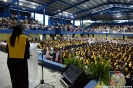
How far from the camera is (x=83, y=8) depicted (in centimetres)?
3403

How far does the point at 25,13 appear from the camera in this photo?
27578 mm

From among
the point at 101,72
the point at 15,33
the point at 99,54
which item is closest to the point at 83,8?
the point at 99,54

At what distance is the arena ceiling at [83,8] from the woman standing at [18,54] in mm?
21074

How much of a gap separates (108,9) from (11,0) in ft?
82.7

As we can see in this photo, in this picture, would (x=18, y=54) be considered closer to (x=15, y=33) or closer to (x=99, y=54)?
(x=15, y=33)

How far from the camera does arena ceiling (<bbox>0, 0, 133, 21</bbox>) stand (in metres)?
25.2

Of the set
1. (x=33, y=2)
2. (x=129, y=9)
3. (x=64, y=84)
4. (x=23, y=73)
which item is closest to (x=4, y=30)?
(x=33, y=2)

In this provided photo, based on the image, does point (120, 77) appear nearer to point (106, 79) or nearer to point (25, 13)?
point (106, 79)

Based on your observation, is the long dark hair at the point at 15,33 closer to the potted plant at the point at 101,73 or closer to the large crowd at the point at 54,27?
the large crowd at the point at 54,27

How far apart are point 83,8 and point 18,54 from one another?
3287cm

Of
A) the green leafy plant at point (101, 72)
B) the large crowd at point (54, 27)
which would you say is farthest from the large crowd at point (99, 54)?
the large crowd at point (54, 27)

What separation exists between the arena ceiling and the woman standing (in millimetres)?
21074

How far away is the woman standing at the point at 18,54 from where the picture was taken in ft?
8.57

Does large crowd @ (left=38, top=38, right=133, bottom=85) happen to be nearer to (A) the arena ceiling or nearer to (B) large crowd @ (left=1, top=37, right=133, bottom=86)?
(B) large crowd @ (left=1, top=37, right=133, bottom=86)
